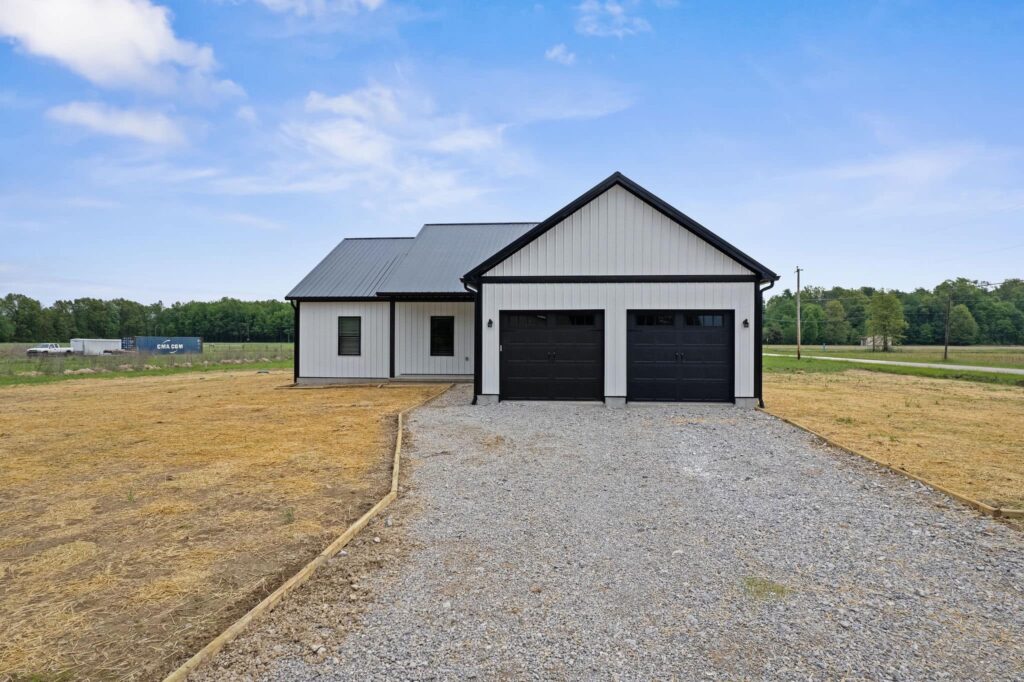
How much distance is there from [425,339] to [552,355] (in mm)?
6392

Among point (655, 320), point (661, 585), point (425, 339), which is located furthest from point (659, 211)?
point (661, 585)

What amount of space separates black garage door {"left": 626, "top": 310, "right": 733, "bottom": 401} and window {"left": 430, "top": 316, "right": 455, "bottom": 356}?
23.3ft

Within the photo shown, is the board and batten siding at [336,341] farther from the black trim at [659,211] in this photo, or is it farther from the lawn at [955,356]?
the lawn at [955,356]

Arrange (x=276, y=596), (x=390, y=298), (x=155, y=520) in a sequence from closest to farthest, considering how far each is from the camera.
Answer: (x=276, y=596) → (x=155, y=520) → (x=390, y=298)

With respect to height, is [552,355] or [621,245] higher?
[621,245]

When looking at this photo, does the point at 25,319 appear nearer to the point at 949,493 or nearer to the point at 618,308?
the point at 618,308

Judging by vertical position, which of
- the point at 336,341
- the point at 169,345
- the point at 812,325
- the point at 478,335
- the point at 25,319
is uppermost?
the point at 25,319

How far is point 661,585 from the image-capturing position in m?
3.61

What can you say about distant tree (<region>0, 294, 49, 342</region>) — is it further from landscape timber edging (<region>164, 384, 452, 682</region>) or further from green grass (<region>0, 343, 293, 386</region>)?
landscape timber edging (<region>164, 384, 452, 682</region>)

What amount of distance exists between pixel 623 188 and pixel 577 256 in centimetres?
200

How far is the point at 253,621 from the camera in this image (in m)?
3.07

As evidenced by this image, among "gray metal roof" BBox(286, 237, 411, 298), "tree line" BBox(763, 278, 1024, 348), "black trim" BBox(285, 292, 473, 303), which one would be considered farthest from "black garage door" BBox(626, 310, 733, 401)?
"tree line" BBox(763, 278, 1024, 348)

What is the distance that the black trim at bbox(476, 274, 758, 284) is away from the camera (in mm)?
12234

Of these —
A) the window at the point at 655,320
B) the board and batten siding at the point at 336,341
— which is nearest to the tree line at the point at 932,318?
the window at the point at 655,320
